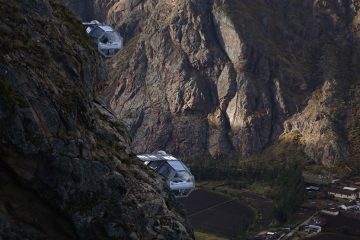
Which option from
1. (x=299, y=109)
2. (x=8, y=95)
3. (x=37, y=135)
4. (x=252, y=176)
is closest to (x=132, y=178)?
(x=37, y=135)

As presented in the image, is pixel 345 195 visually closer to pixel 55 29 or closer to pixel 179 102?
pixel 179 102

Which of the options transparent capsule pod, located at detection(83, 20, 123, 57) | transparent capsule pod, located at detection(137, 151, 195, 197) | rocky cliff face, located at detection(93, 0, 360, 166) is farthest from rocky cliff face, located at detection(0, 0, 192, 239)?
rocky cliff face, located at detection(93, 0, 360, 166)

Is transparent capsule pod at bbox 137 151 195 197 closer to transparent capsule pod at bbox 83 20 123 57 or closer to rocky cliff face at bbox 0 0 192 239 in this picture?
transparent capsule pod at bbox 83 20 123 57

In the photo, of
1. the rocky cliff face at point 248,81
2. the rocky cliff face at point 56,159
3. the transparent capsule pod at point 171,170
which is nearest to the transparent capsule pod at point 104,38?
the transparent capsule pod at point 171,170

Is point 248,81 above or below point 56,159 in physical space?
above

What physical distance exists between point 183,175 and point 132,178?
52.1ft

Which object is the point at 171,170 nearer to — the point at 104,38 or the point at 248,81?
the point at 104,38

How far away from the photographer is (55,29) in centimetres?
2805

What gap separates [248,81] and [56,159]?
16545 cm

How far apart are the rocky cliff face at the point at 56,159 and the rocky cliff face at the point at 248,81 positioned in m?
147

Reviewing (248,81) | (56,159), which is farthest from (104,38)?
(248,81)

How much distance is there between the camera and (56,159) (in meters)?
23.3

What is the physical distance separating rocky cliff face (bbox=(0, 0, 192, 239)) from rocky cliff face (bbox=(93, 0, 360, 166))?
14736cm

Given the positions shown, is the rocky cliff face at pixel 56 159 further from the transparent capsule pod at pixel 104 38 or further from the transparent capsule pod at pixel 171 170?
the transparent capsule pod at pixel 104 38
